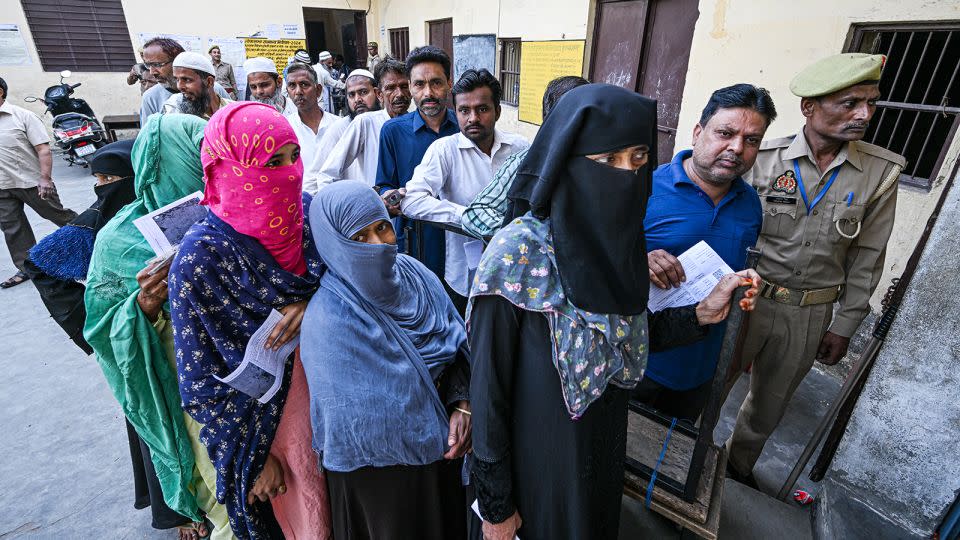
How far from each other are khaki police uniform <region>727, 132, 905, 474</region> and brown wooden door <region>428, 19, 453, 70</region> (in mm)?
8594

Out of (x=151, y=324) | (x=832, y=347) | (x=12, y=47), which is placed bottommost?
(x=832, y=347)

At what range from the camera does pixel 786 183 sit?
234 centimetres

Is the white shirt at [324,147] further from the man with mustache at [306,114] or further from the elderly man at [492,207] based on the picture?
the elderly man at [492,207]

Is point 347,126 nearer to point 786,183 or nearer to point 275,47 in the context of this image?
point 786,183

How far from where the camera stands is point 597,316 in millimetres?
1330

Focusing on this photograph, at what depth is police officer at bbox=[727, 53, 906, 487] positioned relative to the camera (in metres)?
2.21

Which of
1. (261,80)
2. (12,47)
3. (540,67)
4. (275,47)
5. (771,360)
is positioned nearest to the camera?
→ (771,360)

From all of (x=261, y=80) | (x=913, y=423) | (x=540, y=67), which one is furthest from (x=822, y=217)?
(x=540, y=67)

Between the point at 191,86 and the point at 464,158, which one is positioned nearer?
the point at 464,158

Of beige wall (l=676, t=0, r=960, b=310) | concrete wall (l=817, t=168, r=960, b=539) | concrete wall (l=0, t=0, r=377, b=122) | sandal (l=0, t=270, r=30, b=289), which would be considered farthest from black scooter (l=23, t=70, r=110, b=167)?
concrete wall (l=817, t=168, r=960, b=539)

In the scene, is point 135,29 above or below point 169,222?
above

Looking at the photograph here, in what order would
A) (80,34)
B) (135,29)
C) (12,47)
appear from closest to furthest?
1. (12,47)
2. (80,34)
3. (135,29)

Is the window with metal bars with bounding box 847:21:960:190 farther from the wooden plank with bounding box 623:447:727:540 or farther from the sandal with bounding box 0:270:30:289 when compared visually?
the sandal with bounding box 0:270:30:289

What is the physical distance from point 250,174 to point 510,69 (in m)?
7.49
